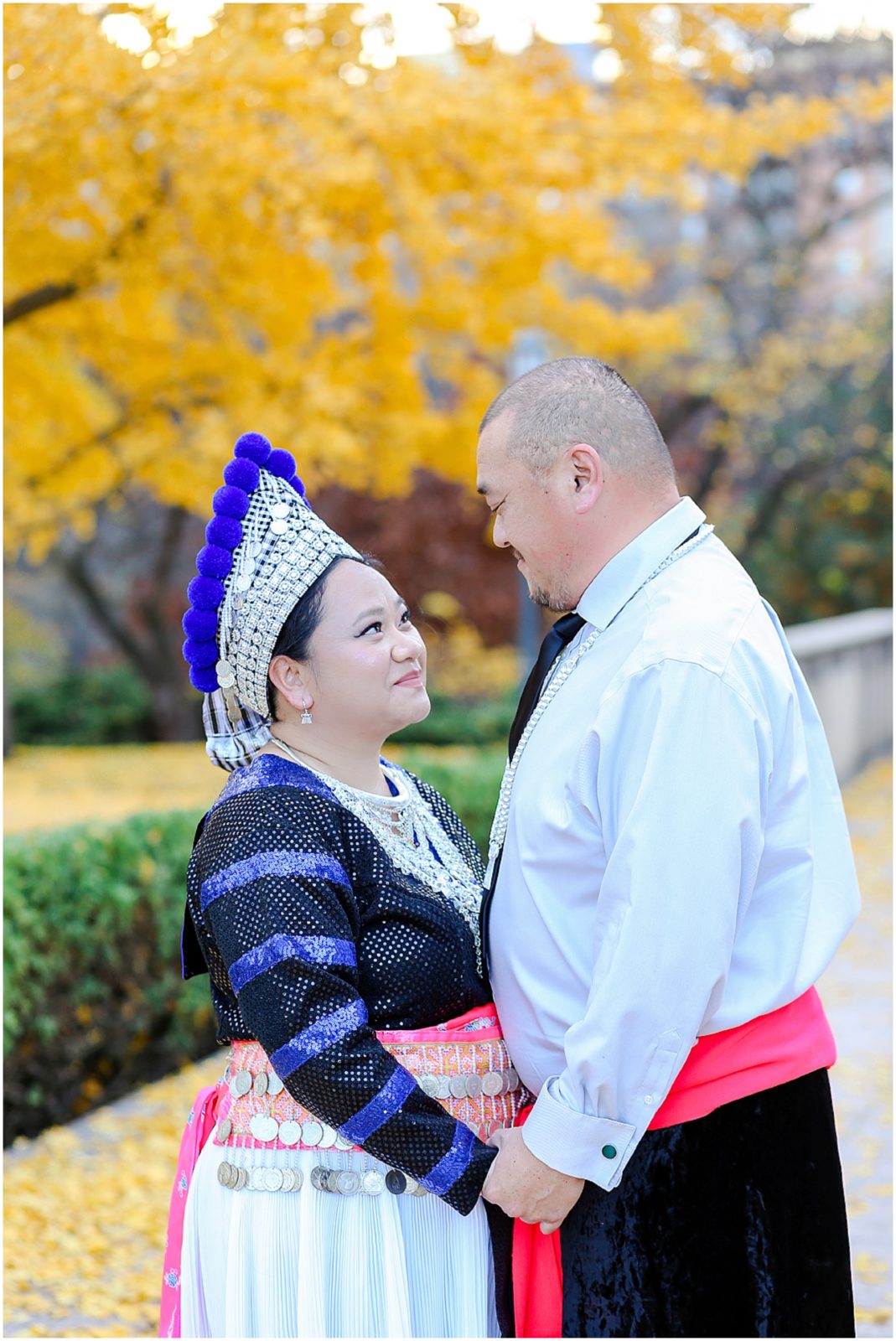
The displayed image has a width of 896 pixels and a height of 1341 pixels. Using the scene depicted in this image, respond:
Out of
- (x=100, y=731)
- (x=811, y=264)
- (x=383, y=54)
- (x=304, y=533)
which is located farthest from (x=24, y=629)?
(x=304, y=533)

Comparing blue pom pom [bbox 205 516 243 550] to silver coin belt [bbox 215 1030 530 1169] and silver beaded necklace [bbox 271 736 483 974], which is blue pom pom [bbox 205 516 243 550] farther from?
silver coin belt [bbox 215 1030 530 1169]

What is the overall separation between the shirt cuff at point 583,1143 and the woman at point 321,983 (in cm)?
14

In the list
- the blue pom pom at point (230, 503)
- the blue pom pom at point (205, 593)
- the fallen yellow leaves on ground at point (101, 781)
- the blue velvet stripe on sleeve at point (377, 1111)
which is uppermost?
the blue pom pom at point (230, 503)

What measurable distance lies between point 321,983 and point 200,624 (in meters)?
0.62

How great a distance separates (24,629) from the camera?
60.7 ft

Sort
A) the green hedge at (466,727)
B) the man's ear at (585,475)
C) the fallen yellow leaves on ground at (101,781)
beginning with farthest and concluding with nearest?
the green hedge at (466,727) → the fallen yellow leaves on ground at (101,781) → the man's ear at (585,475)

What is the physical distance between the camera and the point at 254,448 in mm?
2279

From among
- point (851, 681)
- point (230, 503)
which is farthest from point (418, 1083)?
point (851, 681)

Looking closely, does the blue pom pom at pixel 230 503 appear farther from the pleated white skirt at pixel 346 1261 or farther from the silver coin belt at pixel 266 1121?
the pleated white skirt at pixel 346 1261

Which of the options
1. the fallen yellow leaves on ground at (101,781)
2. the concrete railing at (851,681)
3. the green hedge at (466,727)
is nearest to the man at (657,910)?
the fallen yellow leaves on ground at (101,781)

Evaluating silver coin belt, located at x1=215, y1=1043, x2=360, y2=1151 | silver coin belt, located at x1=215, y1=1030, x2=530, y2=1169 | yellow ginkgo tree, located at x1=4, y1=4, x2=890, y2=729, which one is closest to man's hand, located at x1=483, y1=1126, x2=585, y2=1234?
silver coin belt, located at x1=215, y1=1030, x2=530, y2=1169

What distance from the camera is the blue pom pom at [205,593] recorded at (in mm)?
2217

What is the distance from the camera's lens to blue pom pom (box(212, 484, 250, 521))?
7.29 feet

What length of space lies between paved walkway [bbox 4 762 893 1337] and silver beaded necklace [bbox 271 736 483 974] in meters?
1.93
